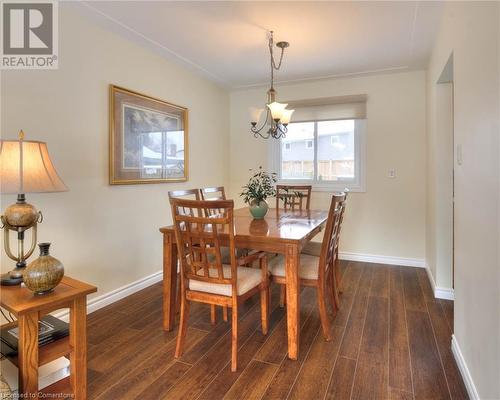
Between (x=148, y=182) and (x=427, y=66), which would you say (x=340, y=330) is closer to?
(x=148, y=182)

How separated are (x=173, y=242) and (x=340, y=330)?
1402 mm

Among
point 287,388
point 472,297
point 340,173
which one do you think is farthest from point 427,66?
point 287,388

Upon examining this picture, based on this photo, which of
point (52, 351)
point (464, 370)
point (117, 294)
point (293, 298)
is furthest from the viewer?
point (117, 294)

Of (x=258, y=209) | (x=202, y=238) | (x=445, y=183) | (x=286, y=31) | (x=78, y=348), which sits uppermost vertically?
(x=286, y=31)

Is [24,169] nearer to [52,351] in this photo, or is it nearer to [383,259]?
[52,351]

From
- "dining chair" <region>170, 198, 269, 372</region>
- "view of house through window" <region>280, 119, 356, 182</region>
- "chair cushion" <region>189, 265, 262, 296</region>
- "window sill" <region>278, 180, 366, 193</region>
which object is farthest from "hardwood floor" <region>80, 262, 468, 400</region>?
"view of house through window" <region>280, 119, 356, 182</region>

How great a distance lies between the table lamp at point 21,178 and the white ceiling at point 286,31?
1497 millimetres

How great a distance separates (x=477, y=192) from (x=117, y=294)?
286 cm

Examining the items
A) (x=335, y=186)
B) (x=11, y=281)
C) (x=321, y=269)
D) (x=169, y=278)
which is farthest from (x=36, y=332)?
(x=335, y=186)

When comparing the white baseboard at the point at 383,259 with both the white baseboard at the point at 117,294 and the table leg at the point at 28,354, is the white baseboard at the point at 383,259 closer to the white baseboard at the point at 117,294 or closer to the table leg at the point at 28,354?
the white baseboard at the point at 117,294

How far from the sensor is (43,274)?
1458 mm

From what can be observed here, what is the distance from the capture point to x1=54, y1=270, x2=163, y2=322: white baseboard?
8.57 feet

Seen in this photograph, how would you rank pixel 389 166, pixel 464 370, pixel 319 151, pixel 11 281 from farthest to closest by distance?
1. pixel 319 151
2. pixel 389 166
3. pixel 464 370
4. pixel 11 281

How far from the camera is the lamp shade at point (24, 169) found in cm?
149
